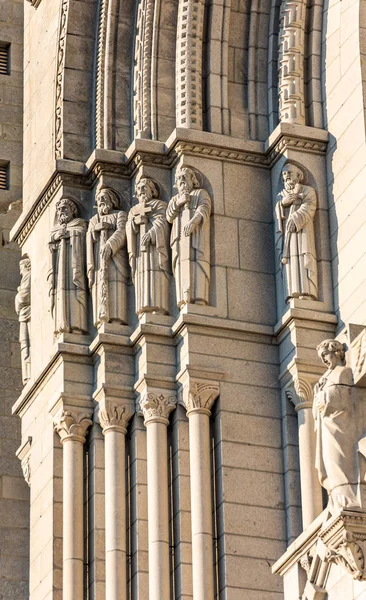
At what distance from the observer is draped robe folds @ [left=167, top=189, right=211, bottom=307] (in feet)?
72.6

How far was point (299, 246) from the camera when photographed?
22.1 meters

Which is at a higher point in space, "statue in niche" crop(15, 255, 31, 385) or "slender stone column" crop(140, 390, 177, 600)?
"statue in niche" crop(15, 255, 31, 385)

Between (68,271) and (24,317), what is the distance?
1680 mm

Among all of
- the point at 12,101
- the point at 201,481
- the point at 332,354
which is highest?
the point at 12,101

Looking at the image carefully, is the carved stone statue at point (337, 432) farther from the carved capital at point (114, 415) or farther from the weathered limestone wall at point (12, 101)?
the weathered limestone wall at point (12, 101)

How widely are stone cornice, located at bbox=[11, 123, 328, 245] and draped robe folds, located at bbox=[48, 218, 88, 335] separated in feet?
2.09

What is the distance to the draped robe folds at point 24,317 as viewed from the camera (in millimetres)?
24516

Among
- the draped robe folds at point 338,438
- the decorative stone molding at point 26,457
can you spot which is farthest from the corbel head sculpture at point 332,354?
the decorative stone molding at point 26,457

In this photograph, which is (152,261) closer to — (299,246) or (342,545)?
(299,246)

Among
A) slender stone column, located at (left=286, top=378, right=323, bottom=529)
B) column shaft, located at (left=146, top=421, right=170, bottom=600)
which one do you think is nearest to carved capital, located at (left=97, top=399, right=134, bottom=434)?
column shaft, located at (left=146, top=421, right=170, bottom=600)

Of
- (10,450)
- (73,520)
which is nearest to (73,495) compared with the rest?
(73,520)

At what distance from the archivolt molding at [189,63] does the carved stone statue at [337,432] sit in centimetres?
605

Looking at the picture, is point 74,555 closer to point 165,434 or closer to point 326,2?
point 165,434

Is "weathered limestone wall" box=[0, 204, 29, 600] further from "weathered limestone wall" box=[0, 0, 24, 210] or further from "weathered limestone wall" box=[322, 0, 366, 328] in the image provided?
"weathered limestone wall" box=[322, 0, 366, 328]
